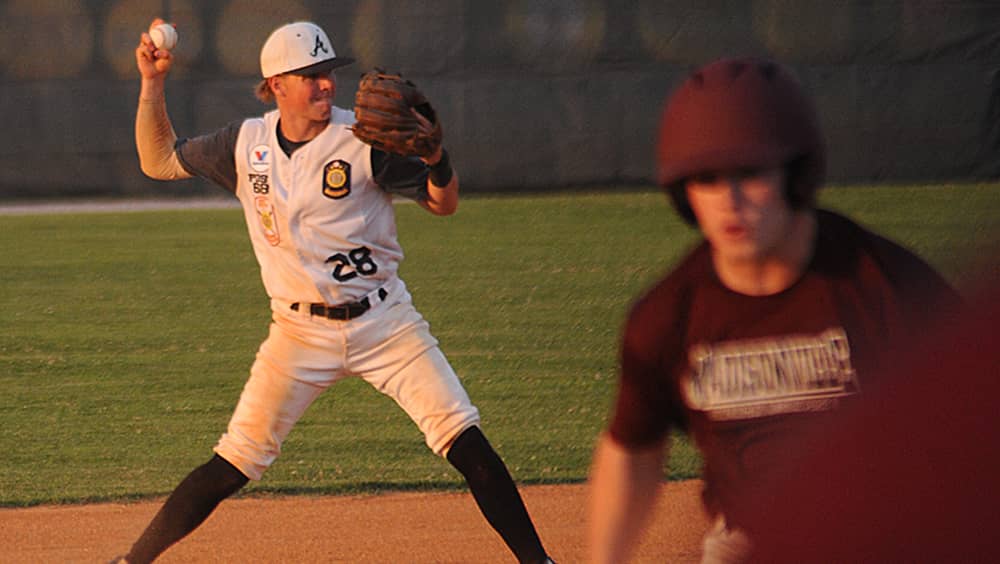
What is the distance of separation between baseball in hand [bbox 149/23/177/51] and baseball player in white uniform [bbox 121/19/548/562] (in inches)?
17.7

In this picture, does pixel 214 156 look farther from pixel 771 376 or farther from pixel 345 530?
pixel 771 376

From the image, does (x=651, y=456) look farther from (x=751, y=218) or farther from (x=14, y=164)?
(x=14, y=164)

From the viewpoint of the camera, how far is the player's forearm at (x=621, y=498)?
2408mm

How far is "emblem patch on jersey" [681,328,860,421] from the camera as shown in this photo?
2.27 metres

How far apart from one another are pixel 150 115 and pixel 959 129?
40.8 ft

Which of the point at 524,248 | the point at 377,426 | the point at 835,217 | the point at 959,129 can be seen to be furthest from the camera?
the point at 959,129

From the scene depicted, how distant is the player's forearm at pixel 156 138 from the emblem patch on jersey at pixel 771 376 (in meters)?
2.89

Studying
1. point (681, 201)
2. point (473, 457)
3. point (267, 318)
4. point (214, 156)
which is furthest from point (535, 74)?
point (681, 201)

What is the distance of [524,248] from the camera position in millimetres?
12719

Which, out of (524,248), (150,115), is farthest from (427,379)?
(524,248)

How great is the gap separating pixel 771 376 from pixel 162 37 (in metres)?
3.11

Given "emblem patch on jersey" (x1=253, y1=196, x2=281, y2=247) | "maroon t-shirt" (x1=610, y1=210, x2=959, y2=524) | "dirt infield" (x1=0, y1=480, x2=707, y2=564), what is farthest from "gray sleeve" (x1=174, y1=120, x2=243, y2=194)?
"maroon t-shirt" (x1=610, y1=210, x2=959, y2=524)

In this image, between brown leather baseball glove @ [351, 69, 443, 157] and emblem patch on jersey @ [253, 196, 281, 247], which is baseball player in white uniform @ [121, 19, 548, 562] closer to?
emblem patch on jersey @ [253, 196, 281, 247]

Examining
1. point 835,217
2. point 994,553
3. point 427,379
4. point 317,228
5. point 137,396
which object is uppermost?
point 994,553
